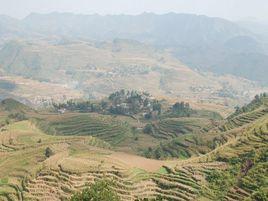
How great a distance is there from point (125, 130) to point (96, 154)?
142 feet

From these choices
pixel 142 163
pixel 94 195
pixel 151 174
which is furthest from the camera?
pixel 142 163

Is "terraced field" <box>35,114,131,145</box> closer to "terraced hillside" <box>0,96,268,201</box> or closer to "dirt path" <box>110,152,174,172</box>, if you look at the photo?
"dirt path" <box>110,152,174,172</box>

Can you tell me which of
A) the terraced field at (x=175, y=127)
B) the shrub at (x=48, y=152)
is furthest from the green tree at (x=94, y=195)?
the terraced field at (x=175, y=127)

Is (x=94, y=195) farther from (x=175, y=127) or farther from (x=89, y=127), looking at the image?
(x=175, y=127)

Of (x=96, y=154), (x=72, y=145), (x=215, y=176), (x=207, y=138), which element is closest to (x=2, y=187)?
(x=96, y=154)

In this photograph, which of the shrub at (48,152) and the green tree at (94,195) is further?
the shrub at (48,152)

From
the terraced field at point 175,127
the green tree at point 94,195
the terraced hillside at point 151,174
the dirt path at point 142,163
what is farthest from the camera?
the terraced field at point 175,127

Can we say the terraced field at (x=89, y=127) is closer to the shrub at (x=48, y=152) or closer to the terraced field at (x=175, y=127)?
the terraced field at (x=175, y=127)

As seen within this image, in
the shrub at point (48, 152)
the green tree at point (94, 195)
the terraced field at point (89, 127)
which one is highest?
the green tree at point (94, 195)

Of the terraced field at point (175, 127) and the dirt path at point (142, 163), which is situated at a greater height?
the dirt path at point (142, 163)

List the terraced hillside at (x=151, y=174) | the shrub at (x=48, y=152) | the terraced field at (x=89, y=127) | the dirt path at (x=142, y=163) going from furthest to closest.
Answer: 1. the terraced field at (x=89, y=127)
2. the shrub at (x=48, y=152)
3. the dirt path at (x=142, y=163)
4. the terraced hillside at (x=151, y=174)

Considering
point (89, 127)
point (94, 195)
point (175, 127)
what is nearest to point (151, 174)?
point (94, 195)

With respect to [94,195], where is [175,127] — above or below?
below

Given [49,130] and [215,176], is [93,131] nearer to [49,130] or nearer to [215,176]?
[49,130]
